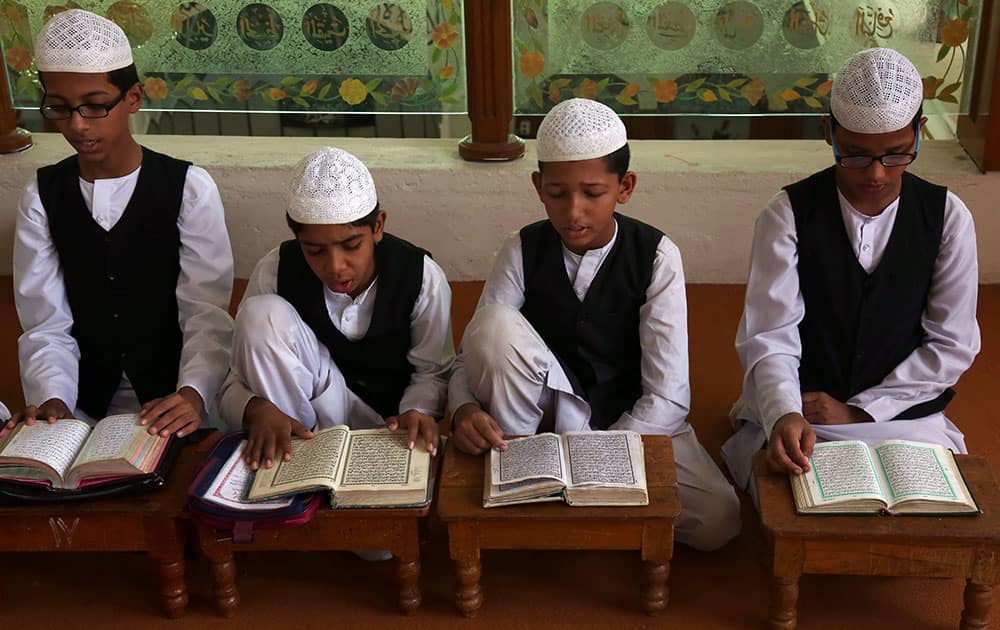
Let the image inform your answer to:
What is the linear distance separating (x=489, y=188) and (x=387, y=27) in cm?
78

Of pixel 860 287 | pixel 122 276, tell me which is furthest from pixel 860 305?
pixel 122 276

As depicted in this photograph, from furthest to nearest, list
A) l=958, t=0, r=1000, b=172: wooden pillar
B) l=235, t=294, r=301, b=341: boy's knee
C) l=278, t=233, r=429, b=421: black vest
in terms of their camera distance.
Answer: l=958, t=0, r=1000, b=172: wooden pillar → l=278, t=233, r=429, b=421: black vest → l=235, t=294, r=301, b=341: boy's knee

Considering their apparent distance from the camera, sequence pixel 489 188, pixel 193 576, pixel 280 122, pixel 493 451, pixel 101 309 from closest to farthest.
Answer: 1. pixel 493 451
2. pixel 193 576
3. pixel 101 309
4. pixel 489 188
5. pixel 280 122

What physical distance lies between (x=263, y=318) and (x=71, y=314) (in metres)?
0.67

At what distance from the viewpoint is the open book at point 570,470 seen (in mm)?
2180

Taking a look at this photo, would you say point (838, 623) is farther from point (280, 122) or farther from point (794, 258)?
point (280, 122)

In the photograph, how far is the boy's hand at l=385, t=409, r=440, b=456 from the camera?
7.78 feet

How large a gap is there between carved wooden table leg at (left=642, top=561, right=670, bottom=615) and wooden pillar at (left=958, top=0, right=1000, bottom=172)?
7.64ft

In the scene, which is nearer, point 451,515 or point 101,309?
point 451,515

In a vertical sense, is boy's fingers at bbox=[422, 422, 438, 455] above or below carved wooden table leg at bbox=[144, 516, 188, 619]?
above

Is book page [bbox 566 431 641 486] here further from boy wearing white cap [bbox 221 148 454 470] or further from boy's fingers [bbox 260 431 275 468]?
boy's fingers [bbox 260 431 275 468]

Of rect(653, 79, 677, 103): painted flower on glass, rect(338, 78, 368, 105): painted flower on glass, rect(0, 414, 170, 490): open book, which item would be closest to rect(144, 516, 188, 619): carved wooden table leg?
rect(0, 414, 170, 490): open book

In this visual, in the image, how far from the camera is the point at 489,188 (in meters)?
4.04

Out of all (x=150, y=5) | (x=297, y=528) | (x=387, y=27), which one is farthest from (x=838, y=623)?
(x=150, y=5)
